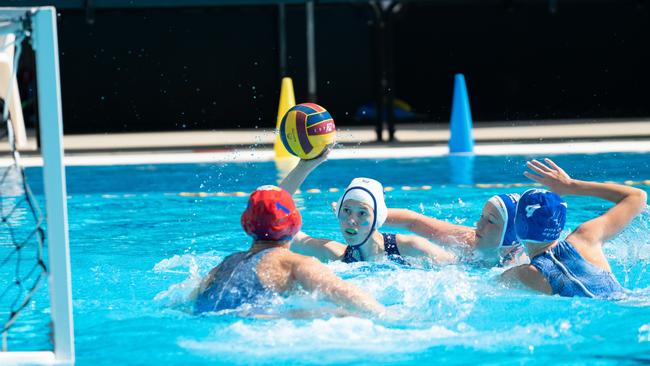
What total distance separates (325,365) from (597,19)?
46.9 ft

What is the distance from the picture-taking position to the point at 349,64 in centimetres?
1686

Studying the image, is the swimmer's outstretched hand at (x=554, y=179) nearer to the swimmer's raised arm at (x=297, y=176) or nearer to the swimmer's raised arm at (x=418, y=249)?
the swimmer's raised arm at (x=418, y=249)

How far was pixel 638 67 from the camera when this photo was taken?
671 inches

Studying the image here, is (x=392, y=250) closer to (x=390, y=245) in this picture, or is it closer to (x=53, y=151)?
(x=390, y=245)

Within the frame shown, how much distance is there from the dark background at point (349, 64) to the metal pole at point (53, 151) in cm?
1298

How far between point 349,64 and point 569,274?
12551mm

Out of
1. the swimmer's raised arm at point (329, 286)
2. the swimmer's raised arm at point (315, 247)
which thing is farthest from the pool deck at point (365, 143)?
the swimmer's raised arm at point (329, 286)

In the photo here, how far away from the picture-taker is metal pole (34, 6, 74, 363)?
3.31 metres

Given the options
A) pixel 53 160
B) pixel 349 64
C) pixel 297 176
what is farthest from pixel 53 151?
pixel 349 64

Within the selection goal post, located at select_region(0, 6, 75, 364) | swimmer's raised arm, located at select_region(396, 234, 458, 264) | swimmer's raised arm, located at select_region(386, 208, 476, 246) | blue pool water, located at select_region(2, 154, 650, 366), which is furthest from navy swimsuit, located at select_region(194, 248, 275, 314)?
swimmer's raised arm, located at select_region(386, 208, 476, 246)

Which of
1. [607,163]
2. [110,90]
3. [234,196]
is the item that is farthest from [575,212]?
[110,90]

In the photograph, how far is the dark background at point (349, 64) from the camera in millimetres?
16500

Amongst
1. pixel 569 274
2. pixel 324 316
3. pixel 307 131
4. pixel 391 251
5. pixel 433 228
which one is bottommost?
pixel 324 316

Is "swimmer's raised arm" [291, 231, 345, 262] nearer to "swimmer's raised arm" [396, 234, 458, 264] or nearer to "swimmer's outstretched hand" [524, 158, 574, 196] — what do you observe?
"swimmer's raised arm" [396, 234, 458, 264]
